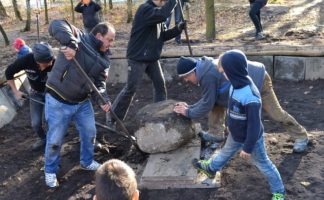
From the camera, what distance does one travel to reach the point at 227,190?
4.55m

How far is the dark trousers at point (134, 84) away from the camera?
6.11 metres

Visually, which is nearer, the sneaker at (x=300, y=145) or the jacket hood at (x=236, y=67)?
the jacket hood at (x=236, y=67)

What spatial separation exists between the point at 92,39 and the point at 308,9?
30.7ft

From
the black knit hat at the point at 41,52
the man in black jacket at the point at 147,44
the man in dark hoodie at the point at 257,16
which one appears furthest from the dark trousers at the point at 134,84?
the man in dark hoodie at the point at 257,16

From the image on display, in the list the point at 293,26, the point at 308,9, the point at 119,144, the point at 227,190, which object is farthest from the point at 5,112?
the point at 308,9

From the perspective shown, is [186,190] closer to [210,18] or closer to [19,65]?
[19,65]

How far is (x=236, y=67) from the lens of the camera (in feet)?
12.0

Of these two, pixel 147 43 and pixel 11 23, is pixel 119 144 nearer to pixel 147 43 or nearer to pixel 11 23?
pixel 147 43

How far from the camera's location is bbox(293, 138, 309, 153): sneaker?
199 inches

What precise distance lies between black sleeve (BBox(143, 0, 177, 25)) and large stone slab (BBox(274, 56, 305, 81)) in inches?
118

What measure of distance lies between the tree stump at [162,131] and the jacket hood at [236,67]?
5.08 ft

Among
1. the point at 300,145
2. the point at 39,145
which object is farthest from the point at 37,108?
the point at 300,145

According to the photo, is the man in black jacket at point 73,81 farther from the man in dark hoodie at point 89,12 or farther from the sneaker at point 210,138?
the man in dark hoodie at point 89,12

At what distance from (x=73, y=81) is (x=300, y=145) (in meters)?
2.63
